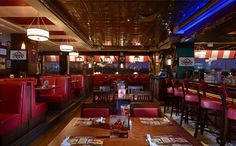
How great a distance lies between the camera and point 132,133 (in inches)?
79.4

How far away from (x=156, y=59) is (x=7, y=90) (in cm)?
1449

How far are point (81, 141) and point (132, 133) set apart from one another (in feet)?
1.63

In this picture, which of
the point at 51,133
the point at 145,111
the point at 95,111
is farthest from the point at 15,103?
the point at 145,111

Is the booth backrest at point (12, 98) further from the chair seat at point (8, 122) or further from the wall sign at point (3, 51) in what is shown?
the wall sign at point (3, 51)

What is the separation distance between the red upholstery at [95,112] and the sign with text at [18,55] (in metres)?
8.00

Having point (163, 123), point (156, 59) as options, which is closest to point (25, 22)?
point (163, 123)

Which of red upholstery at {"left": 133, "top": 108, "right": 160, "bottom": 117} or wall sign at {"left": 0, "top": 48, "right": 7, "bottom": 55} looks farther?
wall sign at {"left": 0, "top": 48, "right": 7, "bottom": 55}

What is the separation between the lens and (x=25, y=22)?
8.03 metres

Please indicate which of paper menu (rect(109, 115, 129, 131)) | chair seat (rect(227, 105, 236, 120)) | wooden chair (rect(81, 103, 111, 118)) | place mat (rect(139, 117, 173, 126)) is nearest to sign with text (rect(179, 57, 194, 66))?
chair seat (rect(227, 105, 236, 120))

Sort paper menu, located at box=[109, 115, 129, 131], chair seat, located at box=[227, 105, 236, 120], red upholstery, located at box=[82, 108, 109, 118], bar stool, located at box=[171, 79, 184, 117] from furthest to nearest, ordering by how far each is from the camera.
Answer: bar stool, located at box=[171, 79, 184, 117] < chair seat, located at box=[227, 105, 236, 120] < red upholstery, located at box=[82, 108, 109, 118] < paper menu, located at box=[109, 115, 129, 131]

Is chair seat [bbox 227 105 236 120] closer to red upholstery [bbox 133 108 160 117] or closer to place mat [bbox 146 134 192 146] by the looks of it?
red upholstery [bbox 133 108 160 117]

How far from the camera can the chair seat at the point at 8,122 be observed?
373 cm

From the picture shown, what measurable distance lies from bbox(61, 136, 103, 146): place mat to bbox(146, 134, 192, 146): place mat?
41cm

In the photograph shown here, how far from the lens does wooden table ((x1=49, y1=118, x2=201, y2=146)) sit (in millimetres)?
1706
